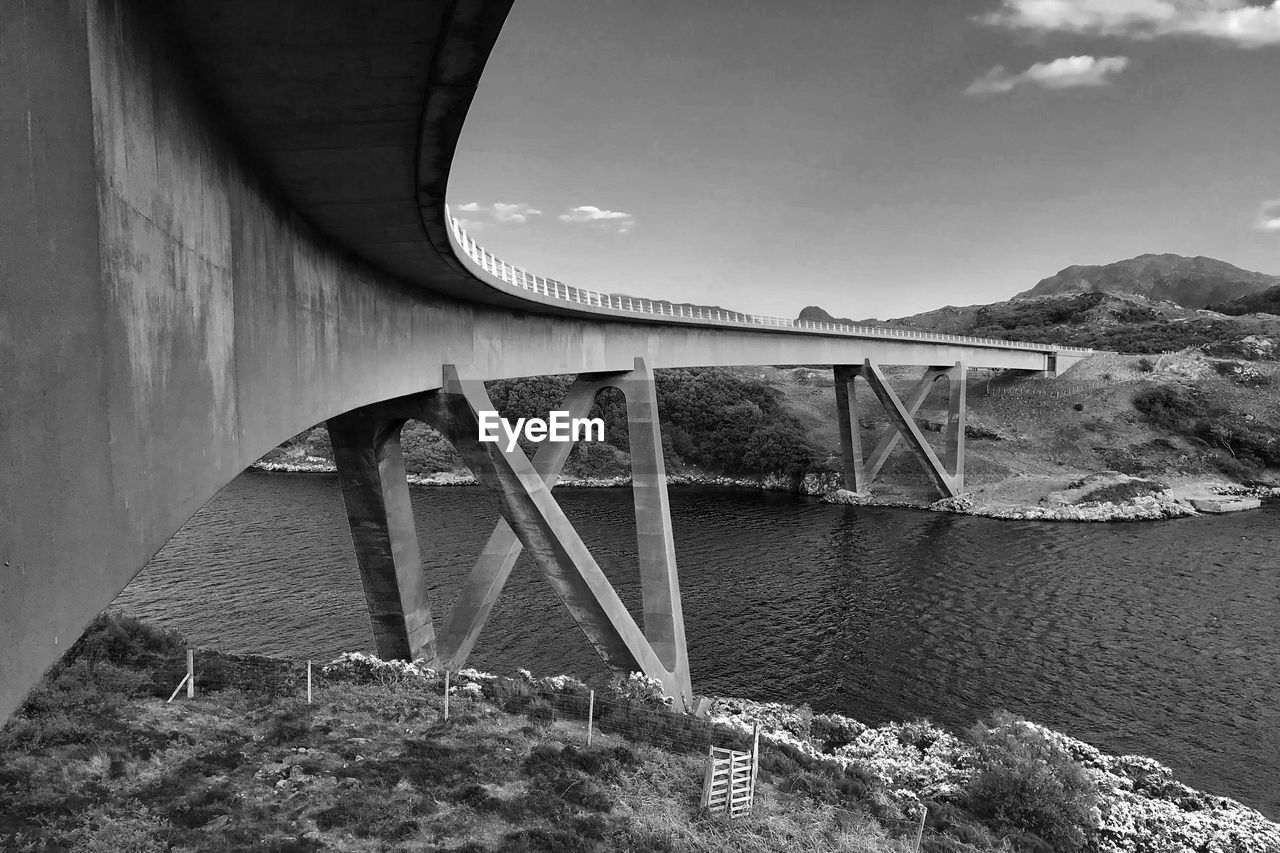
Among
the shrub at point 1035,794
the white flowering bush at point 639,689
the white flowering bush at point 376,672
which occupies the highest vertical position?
the white flowering bush at point 376,672

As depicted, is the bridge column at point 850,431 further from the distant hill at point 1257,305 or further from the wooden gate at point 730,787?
the distant hill at point 1257,305

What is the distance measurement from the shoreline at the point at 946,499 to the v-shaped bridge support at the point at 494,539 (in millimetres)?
28560

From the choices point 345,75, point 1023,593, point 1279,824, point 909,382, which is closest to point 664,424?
point 909,382

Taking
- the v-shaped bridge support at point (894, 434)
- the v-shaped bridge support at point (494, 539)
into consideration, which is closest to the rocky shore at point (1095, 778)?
the v-shaped bridge support at point (494, 539)

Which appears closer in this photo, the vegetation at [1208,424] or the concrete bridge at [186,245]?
the concrete bridge at [186,245]

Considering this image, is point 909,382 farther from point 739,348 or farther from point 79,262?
point 79,262

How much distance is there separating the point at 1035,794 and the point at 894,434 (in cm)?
4980

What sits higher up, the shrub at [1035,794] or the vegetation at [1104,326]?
the vegetation at [1104,326]

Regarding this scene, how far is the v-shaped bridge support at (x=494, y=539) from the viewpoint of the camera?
18562mm

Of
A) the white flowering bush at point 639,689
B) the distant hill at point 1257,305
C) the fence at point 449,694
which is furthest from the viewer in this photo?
the distant hill at point 1257,305

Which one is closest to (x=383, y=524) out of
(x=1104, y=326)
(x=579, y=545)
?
(x=579, y=545)

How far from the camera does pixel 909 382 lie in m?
93.3

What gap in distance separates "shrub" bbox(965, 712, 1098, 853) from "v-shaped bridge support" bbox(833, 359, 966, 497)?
43107mm

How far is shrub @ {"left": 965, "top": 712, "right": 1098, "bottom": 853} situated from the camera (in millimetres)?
16469
